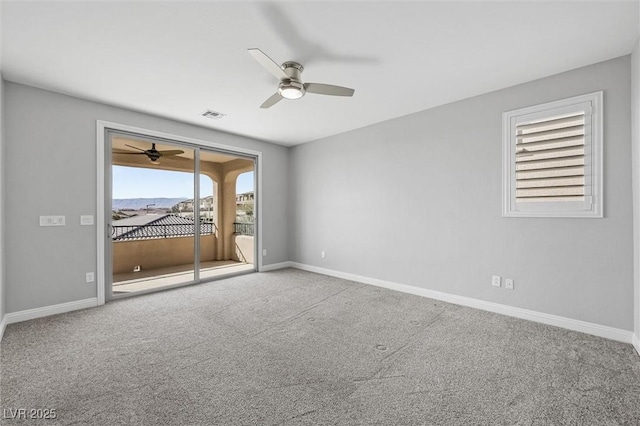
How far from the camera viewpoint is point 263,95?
10.9ft

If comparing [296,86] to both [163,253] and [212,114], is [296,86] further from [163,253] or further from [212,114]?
[163,253]

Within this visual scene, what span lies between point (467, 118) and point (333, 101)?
1.76 m

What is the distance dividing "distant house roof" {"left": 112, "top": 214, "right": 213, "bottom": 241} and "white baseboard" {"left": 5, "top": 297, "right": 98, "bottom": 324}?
2.97ft

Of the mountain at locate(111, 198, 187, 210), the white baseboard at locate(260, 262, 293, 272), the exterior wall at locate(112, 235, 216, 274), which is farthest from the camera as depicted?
the white baseboard at locate(260, 262, 293, 272)

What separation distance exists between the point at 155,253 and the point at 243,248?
1816 mm

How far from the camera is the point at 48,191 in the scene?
3.18 metres

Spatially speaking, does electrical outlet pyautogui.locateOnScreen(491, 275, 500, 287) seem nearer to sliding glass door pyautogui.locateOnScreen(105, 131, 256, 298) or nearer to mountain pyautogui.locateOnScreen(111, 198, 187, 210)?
sliding glass door pyautogui.locateOnScreen(105, 131, 256, 298)

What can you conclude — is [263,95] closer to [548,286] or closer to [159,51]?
[159,51]

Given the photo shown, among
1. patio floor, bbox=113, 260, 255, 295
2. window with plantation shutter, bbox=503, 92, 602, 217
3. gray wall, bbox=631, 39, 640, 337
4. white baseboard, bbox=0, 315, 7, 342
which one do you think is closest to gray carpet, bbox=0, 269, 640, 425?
white baseboard, bbox=0, 315, 7, 342

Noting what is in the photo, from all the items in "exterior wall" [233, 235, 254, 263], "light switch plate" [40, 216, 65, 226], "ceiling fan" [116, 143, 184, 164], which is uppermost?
"ceiling fan" [116, 143, 184, 164]

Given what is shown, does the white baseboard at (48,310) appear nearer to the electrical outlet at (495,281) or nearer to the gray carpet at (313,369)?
the gray carpet at (313,369)

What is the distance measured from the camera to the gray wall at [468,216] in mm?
2562

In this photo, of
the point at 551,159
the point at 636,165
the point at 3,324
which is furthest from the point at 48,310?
the point at 636,165

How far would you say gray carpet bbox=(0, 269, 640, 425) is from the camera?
64.4 inches
